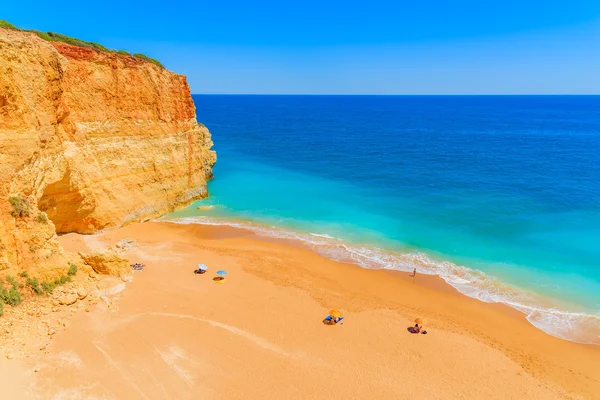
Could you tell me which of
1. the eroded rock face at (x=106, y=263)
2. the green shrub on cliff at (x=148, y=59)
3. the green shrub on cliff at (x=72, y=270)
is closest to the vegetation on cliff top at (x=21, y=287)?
the green shrub on cliff at (x=72, y=270)

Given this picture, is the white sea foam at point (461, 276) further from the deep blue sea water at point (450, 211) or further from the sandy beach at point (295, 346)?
the sandy beach at point (295, 346)

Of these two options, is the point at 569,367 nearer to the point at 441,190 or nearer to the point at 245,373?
the point at 245,373

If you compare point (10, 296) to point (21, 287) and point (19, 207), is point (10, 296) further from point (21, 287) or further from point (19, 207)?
point (19, 207)

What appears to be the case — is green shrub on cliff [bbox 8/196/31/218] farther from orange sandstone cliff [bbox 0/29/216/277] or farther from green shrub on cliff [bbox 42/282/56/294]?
green shrub on cliff [bbox 42/282/56/294]

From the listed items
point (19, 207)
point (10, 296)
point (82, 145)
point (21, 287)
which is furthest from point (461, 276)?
point (82, 145)

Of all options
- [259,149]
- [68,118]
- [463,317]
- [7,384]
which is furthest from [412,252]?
[259,149]

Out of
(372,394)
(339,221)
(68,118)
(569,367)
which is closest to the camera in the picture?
(372,394)
